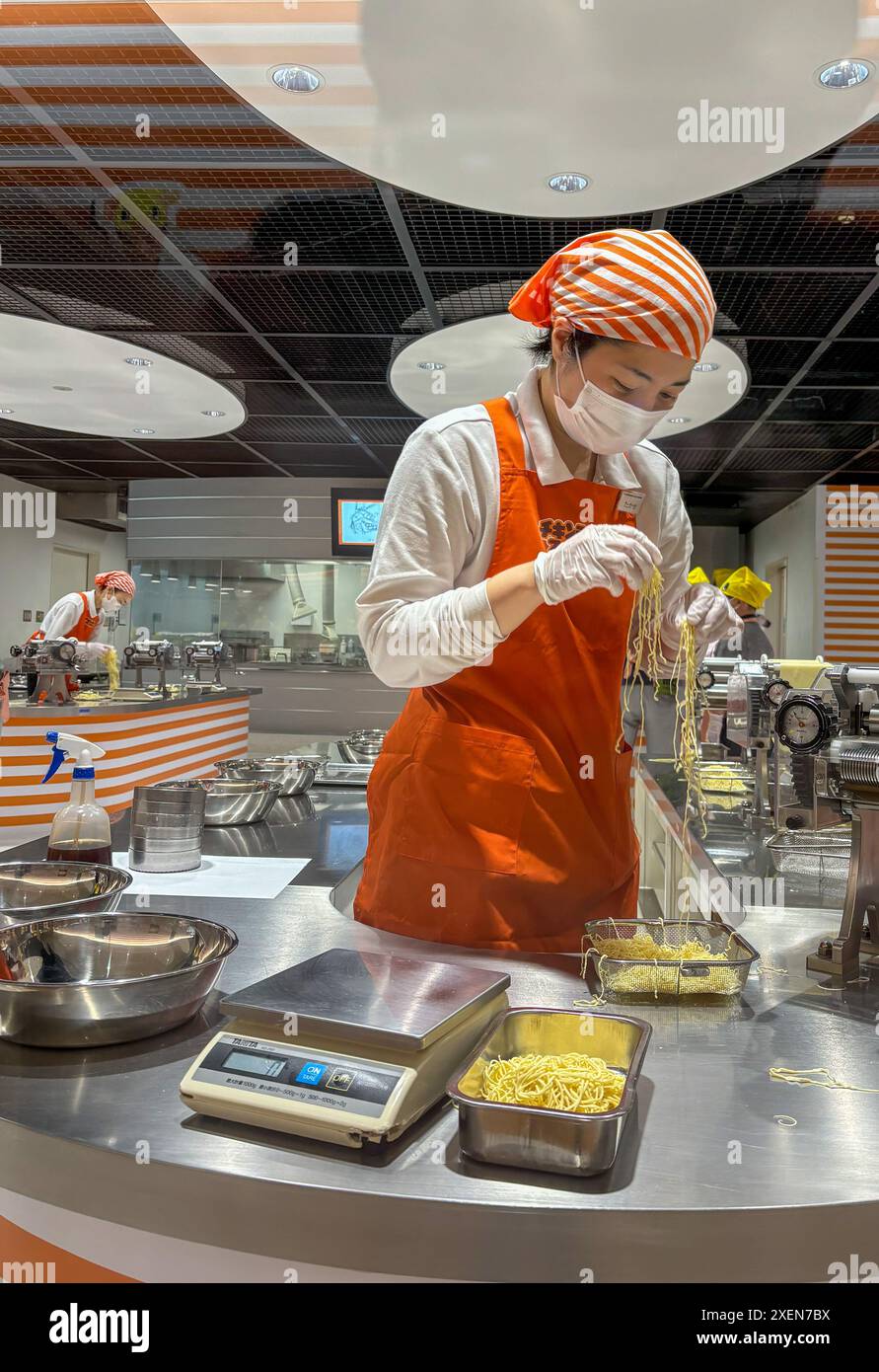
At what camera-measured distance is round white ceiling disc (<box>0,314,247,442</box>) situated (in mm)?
6938

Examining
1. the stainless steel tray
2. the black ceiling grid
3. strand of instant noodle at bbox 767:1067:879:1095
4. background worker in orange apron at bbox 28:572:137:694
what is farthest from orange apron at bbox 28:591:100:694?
strand of instant noodle at bbox 767:1067:879:1095

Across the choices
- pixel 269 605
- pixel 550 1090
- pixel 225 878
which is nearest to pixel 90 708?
pixel 225 878

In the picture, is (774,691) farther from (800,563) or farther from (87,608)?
(800,563)

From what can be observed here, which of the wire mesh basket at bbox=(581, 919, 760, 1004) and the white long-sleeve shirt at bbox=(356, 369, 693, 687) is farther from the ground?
the white long-sleeve shirt at bbox=(356, 369, 693, 687)

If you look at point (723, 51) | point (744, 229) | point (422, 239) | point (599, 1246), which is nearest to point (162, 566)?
point (422, 239)

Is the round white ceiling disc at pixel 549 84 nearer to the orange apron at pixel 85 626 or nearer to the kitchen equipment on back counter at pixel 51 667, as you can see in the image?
the kitchen equipment on back counter at pixel 51 667

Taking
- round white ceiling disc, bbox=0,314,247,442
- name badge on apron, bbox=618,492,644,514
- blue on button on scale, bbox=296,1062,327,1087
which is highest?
round white ceiling disc, bbox=0,314,247,442

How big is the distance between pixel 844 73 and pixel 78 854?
12.7 feet

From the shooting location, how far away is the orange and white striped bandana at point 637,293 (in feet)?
4.77

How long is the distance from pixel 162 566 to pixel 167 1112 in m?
13.6

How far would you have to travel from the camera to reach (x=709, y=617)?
1748 mm

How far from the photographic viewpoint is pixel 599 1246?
80 centimetres

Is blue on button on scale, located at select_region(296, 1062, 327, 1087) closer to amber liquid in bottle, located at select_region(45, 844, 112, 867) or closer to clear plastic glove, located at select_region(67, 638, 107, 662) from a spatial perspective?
amber liquid in bottle, located at select_region(45, 844, 112, 867)

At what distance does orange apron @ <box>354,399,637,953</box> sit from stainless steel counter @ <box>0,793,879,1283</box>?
1.69 feet
